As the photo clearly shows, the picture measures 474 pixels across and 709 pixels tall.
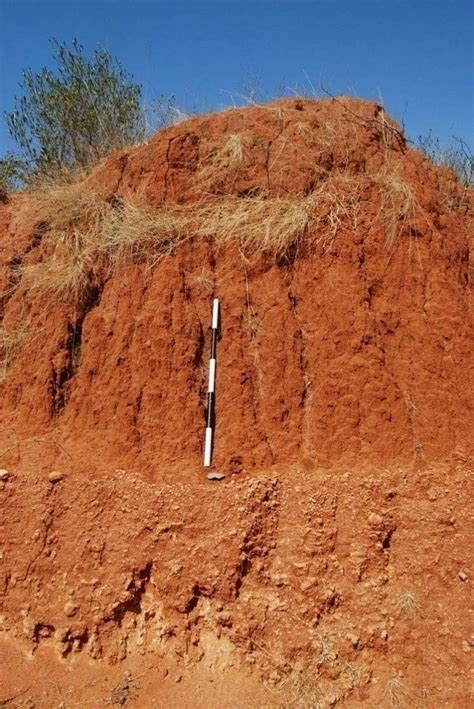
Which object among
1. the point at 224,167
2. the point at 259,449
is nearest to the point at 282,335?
the point at 259,449

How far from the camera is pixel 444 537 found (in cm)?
406

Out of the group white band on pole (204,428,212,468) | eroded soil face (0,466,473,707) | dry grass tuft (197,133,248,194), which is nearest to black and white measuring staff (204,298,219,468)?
white band on pole (204,428,212,468)

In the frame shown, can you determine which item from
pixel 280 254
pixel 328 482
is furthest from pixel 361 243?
pixel 328 482

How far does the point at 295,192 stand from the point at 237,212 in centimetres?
56

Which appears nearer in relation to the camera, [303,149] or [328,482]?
[328,482]

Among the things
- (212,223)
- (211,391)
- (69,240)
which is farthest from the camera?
(69,240)

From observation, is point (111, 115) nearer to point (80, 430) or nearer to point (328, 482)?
point (80, 430)

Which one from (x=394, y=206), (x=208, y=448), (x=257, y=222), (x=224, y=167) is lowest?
(x=208, y=448)

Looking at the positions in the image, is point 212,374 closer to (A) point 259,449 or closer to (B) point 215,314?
(B) point 215,314

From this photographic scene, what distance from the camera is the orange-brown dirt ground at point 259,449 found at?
12.8 ft

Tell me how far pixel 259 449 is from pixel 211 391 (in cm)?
65

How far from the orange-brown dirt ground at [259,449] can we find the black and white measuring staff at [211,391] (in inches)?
2.8

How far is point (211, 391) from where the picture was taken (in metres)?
4.91

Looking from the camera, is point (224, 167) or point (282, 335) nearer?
point (282, 335)
